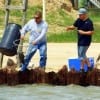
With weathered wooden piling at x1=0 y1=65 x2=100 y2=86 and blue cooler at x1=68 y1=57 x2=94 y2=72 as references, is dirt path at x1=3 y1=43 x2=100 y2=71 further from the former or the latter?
weathered wooden piling at x1=0 y1=65 x2=100 y2=86

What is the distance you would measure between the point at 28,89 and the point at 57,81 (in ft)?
2.84

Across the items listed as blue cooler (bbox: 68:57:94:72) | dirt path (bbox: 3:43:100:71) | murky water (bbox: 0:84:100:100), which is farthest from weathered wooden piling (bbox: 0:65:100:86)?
dirt path (bbox: 3:43:100:71)

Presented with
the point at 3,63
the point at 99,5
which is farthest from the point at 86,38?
the point at 99,5

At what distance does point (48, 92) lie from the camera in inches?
571

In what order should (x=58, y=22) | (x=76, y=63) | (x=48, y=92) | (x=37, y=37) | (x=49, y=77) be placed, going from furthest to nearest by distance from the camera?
(x=58, y=22)
(x=37, y=37)
(x=76, y=63)
(x=49, y=77)
(x=48, y=92)

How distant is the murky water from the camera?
1368cm

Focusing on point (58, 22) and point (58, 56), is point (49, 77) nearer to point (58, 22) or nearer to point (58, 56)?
point (58, 56)

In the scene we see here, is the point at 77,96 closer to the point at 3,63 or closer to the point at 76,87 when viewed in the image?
the point at 76,87

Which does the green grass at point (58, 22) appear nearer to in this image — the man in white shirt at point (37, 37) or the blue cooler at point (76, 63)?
the man in white shirt at point (37, 37)

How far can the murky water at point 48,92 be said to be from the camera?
13680 mm

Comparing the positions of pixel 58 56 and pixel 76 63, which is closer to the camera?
pixel 76 63

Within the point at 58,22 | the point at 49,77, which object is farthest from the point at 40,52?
the point at 58,22

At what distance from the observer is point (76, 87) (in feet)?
49.5

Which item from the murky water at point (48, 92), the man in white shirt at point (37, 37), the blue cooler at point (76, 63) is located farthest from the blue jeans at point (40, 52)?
the murky water at point (48, 92)
